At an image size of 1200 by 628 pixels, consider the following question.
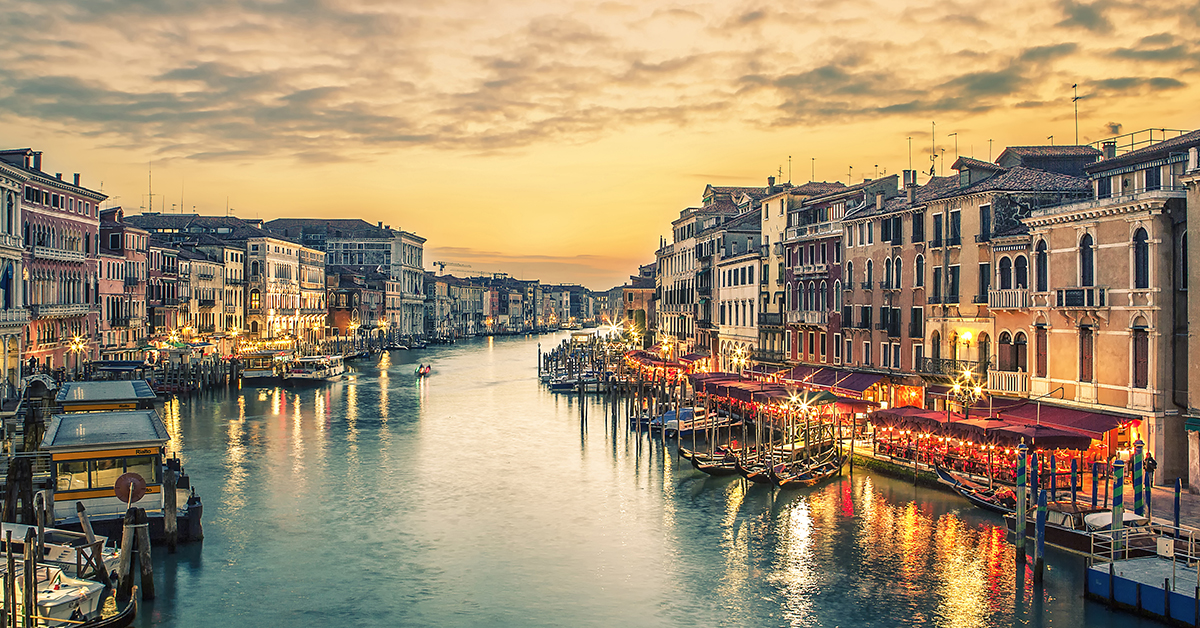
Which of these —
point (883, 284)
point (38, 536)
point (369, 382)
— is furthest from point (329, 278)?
point (38, 536)

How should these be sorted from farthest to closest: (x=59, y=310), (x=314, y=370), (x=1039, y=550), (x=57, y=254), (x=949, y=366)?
1. (x=314, y=370)
2. (x=57, y=254)
3. (x=59, y=310)
4. (x=949, y=366)
5. (x=1039, y=550)

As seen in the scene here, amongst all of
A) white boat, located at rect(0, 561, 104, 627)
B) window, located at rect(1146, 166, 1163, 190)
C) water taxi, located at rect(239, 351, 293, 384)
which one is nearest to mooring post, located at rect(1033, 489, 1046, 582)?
window, located at rect(1146, 166, 1163, 190)

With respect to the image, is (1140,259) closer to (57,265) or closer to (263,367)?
(57,265)

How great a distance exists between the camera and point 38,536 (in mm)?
15625

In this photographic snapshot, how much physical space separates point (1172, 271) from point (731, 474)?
12656mm

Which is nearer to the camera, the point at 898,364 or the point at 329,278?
the point at 898,364

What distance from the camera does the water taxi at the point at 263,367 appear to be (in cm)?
5997

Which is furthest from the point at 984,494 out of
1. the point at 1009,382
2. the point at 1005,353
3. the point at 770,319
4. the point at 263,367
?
the point at 263,367

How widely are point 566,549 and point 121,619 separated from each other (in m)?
8.91

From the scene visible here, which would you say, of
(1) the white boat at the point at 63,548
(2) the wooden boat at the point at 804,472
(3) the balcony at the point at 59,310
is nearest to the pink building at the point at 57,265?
(3) the balcony at the point at 59,310

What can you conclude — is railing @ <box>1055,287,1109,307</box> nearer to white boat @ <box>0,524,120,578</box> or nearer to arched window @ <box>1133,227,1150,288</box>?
arched window @ <box>1133,227,1150,288</box>

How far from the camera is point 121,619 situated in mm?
14703

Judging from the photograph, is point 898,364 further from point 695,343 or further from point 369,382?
point 369,382

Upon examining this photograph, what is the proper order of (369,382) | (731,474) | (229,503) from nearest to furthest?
1. (229,503)
2. (731,474)
3. (369,382)
